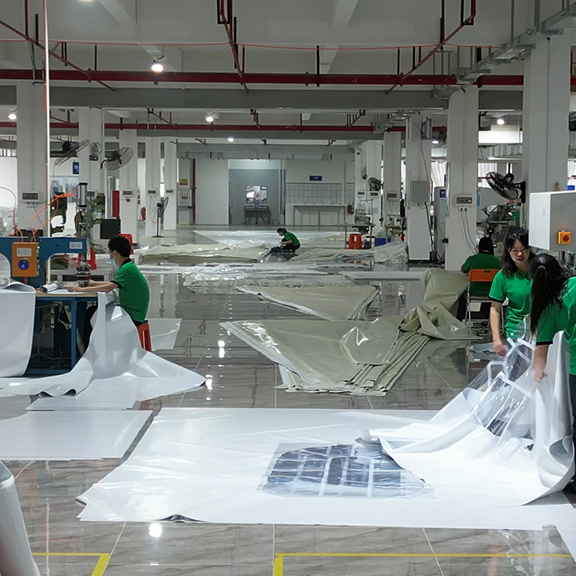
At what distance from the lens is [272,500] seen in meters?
4.45

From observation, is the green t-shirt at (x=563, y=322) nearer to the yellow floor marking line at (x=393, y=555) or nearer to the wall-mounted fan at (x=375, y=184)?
the yellow floor marking line at (x=393, y=555)

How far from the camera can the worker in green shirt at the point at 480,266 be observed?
9875 mm

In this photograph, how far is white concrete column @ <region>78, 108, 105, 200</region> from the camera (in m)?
17.9

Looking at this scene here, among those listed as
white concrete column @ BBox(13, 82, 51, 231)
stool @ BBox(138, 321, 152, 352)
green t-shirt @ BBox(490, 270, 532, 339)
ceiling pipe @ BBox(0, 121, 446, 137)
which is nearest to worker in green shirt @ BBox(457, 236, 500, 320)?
green t-shirt @ BBox(490, 270, 532, 339)

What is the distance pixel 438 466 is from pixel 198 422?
73.3 inches

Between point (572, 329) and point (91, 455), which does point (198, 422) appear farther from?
point (572, 329)

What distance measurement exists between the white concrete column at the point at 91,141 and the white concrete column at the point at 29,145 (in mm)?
1647

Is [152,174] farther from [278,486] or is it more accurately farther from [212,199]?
[278,486]

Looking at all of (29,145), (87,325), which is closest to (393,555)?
(87,325)

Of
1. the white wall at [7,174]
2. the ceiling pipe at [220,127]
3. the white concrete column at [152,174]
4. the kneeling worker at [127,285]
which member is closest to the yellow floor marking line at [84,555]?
the kneeling worker at [127,285]

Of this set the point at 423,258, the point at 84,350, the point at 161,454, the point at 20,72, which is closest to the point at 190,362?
the point at 84,350

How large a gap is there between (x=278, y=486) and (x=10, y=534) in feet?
8.67

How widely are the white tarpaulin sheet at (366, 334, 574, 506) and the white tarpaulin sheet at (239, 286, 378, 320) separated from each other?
5.58 metres

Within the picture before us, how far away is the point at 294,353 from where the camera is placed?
28.5 feet
